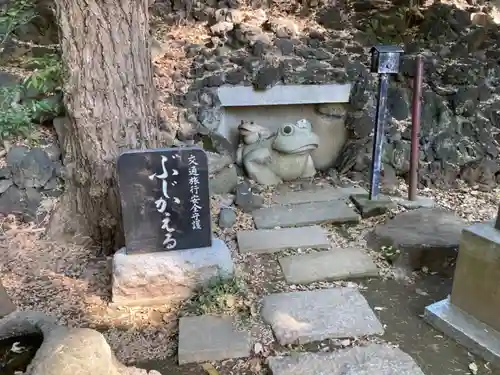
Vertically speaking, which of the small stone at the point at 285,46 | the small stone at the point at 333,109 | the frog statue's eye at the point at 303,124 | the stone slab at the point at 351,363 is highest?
the small stone at the point at 285,46

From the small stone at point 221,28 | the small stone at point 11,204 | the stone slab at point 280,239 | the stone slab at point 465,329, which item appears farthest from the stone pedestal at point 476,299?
the small stone at point 221,28

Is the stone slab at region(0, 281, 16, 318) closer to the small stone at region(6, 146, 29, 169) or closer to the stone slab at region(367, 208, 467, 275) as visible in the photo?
the small stone at region(6, 146, 29, 169)

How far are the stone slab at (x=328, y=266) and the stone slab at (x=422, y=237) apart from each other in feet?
0.73

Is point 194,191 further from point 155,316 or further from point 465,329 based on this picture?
point 465,329

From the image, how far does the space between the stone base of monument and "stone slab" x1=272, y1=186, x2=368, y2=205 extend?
4.66 feet

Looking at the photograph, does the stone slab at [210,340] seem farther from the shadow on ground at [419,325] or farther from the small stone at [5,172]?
the small stone at [5,172]

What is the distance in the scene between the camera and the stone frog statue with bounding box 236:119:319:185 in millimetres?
4234

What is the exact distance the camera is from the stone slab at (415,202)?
3967 mm

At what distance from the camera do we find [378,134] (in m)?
3.82

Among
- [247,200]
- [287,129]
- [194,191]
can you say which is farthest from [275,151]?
[194,191]

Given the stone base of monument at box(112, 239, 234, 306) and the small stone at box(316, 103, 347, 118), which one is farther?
the small stone at box(316, 103, 347, 118)

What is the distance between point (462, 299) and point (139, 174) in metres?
1.87

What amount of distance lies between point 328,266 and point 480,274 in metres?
0.95

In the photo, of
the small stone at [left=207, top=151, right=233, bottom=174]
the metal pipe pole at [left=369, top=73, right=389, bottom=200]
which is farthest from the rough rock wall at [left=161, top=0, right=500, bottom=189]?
the metal pipe pole at [left=369, top=73, right=389, bottom=200]
